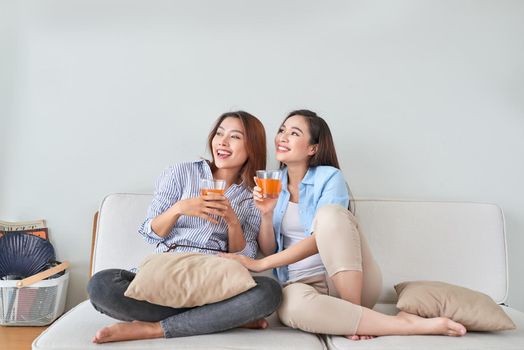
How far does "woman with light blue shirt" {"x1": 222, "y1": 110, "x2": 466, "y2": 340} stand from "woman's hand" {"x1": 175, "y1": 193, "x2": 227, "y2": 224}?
0.49ft

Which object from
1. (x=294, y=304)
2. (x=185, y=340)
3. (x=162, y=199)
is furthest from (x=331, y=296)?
(x=162, y=199)

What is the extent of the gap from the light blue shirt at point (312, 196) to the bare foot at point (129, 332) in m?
0.69

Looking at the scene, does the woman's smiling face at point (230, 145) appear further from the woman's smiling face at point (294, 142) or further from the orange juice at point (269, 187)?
the orange juice at point (269, 187)

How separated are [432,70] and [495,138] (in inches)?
18.0

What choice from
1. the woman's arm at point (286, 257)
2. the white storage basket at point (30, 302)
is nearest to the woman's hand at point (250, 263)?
the woman's arm at point (286, 257)

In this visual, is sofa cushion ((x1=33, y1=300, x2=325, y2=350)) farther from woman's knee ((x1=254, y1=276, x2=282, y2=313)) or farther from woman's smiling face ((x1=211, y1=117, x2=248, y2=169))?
woman's smiling face ((x1=211, y1=117, x2=248, y2=169))

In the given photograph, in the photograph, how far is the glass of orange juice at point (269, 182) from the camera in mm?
1918

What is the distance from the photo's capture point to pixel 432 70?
2.59 m

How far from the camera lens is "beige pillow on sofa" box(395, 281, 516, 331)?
167cm

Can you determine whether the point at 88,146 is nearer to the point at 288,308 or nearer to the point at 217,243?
the point at 217,243

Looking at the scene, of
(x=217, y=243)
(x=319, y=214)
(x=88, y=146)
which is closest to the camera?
(x=319, y=214)

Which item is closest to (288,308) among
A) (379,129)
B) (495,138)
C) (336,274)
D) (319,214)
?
(336,274)

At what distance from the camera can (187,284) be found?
161cm

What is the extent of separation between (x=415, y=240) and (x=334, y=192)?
48cm
